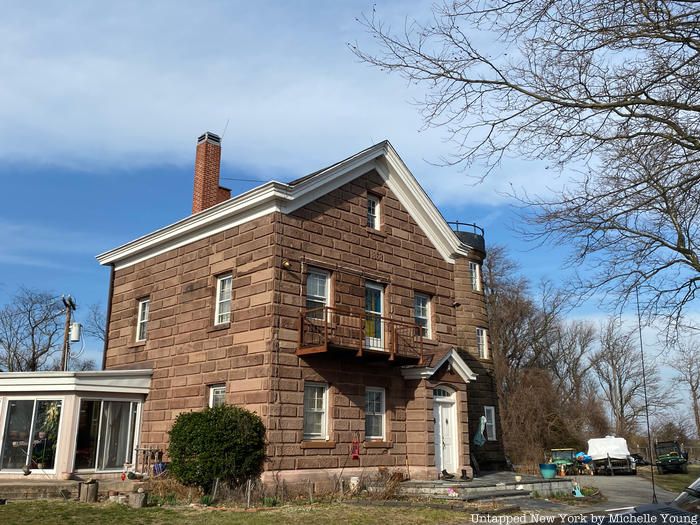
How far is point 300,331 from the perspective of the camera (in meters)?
17.4

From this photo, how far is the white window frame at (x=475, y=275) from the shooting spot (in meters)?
30.1

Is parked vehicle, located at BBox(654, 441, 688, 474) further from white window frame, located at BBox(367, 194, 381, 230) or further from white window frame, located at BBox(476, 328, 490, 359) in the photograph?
white window frame, located at BBox(367, 194, 381, 230)

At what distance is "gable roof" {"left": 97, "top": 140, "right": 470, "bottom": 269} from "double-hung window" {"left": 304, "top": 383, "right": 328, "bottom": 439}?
513 centimetres

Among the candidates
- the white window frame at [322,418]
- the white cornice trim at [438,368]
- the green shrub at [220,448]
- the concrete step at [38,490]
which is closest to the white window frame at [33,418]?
the concrete step at [38,490]

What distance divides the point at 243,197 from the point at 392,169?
5829 mm

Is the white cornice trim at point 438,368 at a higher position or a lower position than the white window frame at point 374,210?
lower

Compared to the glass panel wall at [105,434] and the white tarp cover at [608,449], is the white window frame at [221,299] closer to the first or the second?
the glass panel wall at [105,434]

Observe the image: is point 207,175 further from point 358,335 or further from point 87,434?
point 87,434

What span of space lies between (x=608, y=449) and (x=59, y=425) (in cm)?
3042

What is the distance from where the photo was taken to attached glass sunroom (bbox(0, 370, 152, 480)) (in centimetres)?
1878

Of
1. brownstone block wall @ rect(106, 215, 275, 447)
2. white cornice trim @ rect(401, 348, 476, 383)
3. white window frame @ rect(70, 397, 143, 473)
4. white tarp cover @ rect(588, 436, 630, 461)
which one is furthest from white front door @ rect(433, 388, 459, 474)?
white tarp cover @ rect(588, 436, 630, 461)

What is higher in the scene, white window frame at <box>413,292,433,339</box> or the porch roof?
white window frame at <box>413,292,433,339</box>

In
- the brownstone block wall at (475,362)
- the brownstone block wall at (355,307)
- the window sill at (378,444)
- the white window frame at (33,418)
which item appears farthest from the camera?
the brownstone block wall at (475,362)

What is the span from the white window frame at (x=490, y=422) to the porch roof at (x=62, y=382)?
15.6m
